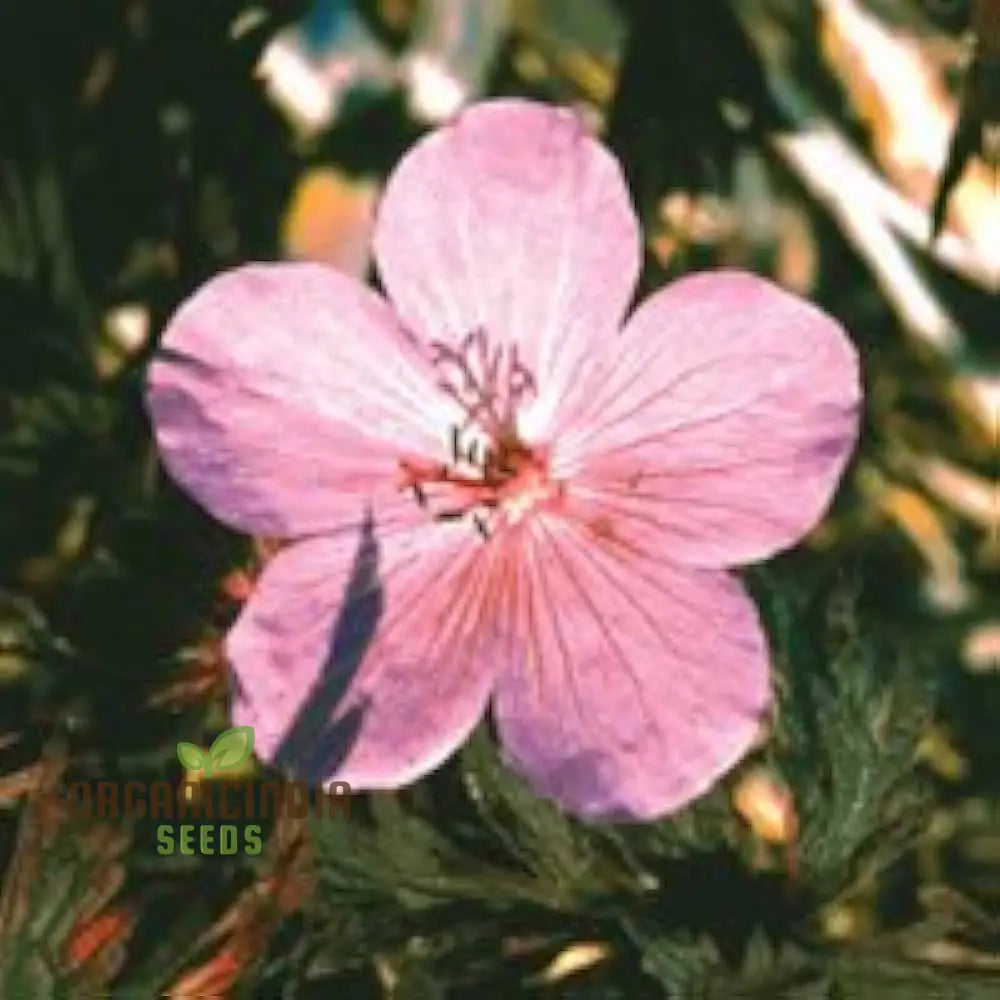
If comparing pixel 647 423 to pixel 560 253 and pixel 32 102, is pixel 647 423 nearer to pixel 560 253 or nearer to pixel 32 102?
pixel 560 253

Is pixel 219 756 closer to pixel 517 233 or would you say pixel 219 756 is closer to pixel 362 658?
pixel 362 658

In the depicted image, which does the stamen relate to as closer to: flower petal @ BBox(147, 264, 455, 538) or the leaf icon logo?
flower petal @ BBox(147, 264, 455, 538)

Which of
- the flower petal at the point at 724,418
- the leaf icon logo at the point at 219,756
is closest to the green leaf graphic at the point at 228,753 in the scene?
the leaf icon logo at the point at 219,756

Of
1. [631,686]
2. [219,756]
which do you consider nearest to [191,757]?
[219,756]

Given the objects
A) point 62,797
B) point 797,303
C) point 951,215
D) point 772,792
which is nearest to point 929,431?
point 951,215

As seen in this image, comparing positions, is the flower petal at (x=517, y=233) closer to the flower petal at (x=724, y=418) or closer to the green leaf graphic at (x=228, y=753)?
the flower petal at (x=724, y=418)

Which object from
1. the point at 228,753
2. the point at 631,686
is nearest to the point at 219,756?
the point at 228,753
